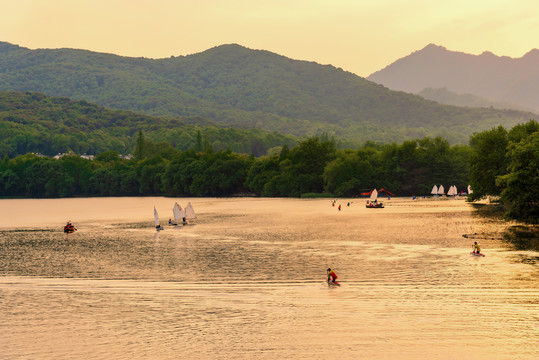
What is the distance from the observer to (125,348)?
4316 centimetres

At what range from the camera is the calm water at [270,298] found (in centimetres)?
4275

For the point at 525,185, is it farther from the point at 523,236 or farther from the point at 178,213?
the point at 178,213

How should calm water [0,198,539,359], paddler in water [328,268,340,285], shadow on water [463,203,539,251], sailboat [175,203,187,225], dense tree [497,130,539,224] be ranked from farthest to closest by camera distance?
sailboat [175,203,187,225] < dense tree [497,130,539,224] < shadow on water [463,203,539,251] < paddler in water [328,268,340,285] < calm water [0,198,539,359]

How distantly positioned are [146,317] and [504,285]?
35115 mm

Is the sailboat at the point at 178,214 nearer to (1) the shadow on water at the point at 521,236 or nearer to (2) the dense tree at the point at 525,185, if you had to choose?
(1) the shadow on water at the point at 521,236

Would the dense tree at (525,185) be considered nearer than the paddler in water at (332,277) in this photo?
No

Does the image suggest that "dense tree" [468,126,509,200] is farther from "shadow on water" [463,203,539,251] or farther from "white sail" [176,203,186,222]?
"white sail" [176,203,186,222]

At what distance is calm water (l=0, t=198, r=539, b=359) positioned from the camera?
42750mm

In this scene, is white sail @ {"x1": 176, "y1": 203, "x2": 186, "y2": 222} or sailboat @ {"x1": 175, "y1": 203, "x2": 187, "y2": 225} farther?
white sail @ {"x1": 176, "y1": 203, "x2": 186, "y2": 222}

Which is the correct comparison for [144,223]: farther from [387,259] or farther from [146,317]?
[146,317]

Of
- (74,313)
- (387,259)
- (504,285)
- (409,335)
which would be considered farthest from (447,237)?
(74,313)

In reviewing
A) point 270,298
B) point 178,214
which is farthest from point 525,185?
point 178,214

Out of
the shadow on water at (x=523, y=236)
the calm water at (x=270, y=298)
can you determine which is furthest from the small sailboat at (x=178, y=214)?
the shadow on water at (x=523, y=236)

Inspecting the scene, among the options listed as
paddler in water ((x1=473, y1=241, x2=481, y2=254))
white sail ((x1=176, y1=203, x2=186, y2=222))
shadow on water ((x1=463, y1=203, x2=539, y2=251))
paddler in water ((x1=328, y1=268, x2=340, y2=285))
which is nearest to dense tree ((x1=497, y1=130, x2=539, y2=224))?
shadow on water ((x1=463, y1=203, x2=539, y2=251))
